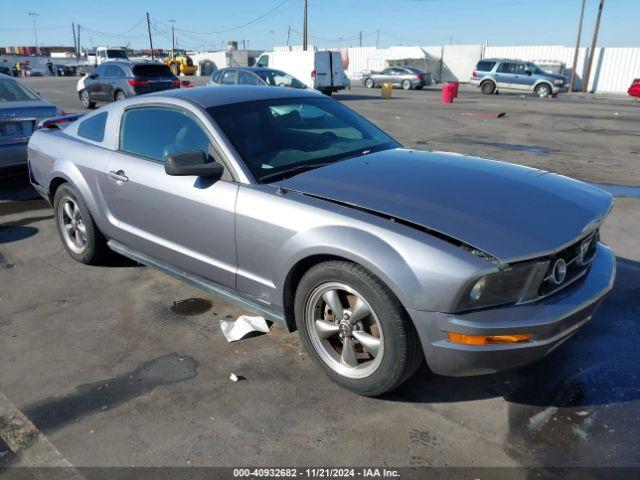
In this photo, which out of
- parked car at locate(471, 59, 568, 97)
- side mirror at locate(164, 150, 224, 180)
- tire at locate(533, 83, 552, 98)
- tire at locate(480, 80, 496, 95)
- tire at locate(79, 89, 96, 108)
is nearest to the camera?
side mirror at locate(164, 150, 224, 180)

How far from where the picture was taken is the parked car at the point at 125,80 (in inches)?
648

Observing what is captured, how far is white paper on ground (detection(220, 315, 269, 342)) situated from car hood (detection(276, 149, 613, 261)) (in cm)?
107

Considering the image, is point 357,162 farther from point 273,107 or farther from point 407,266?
point 407,266

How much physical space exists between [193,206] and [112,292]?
1.38 m

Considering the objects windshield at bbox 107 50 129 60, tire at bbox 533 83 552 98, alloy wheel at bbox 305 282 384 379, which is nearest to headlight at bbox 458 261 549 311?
alloy wheel at bbox 305 282 384 379

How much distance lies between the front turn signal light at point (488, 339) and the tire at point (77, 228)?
3274mm

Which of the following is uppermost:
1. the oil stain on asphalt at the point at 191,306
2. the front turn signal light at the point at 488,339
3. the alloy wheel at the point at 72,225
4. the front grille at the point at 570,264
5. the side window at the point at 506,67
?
the side window at the point at 506,67

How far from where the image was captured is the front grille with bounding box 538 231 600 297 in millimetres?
2533

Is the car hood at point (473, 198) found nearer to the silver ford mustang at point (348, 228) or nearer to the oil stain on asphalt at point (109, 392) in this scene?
the silver ford mustang at point (348, 228)

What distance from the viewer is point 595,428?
262 centimetres

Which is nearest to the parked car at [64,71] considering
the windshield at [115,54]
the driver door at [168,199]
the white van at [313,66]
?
the windshield at [115,54]

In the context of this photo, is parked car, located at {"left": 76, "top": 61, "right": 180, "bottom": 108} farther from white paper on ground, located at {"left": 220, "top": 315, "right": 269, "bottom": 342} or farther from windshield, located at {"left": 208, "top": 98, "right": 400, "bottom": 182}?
white paper on ground, located at {"left": 220, "top": 315, "right": 269, "bottom": 342}

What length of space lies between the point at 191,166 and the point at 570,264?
86.6 inches

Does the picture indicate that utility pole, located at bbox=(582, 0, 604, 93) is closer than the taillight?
No
